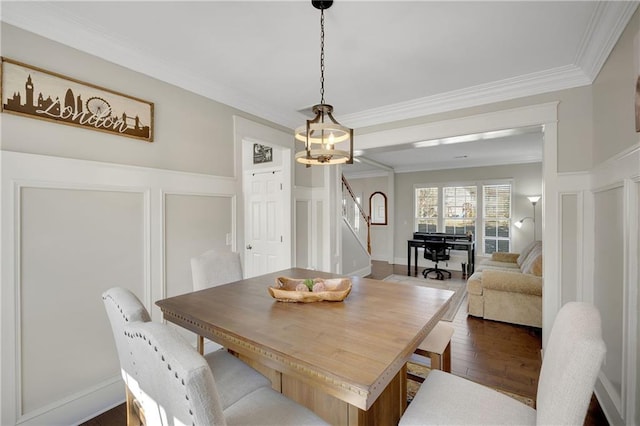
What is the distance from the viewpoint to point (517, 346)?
2.95 m

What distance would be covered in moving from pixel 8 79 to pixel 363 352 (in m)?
2.41

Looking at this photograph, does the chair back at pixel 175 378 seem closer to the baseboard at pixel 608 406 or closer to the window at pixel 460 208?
the baseboard at pixel 608 406

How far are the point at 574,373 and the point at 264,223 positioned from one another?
376 centimetres

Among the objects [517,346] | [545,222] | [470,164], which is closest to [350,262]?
[517,346]

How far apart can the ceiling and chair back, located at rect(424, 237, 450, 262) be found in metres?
3.21

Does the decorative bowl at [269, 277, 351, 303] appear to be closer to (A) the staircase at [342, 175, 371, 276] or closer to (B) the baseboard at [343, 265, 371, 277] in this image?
(A) the staircase at [342, 175, 371, 276]

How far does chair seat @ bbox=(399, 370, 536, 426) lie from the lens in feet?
3.64

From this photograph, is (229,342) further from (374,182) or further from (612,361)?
(374,182)

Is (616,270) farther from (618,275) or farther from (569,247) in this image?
(569,247)

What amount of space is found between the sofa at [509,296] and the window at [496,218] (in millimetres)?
3234

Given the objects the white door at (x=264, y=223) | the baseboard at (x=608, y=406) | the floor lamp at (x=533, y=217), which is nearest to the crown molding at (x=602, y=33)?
the baseboard at (x=608, y=406)

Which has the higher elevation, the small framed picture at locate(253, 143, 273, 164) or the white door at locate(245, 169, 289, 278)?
the small framed picture at locate(253, 143, 273, 164)

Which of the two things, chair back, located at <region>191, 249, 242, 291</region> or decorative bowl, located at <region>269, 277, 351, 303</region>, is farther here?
chair back, located at <region>191, 249, 242, 291</region>

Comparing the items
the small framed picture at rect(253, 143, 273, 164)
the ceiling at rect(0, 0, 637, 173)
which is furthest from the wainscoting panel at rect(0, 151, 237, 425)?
the small framed picture at rect(253, 143, 273, 164)
